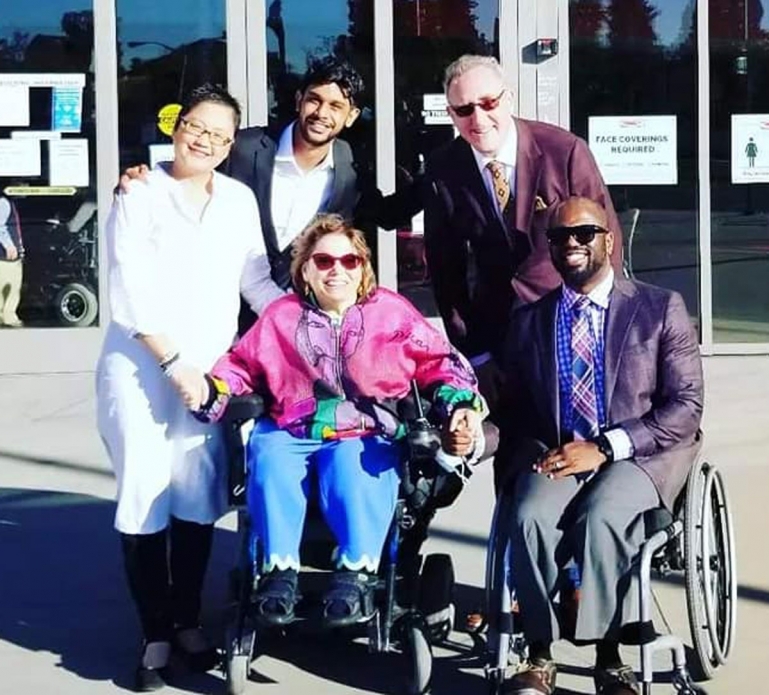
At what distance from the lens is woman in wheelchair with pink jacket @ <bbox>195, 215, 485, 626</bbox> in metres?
4.76

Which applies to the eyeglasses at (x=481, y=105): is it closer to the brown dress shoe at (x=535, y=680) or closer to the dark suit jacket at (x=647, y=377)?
the dark suit jacket at (x=647, y=377)

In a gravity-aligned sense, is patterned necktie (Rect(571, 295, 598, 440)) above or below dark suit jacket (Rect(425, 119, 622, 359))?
below

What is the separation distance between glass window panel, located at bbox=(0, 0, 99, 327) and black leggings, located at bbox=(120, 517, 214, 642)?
5805 millimetres

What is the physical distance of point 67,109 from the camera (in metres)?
10.6

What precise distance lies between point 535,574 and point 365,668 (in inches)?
34.3

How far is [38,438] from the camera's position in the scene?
8.91 metres

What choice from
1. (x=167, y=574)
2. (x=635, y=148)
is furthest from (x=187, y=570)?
(x=635, y=148)

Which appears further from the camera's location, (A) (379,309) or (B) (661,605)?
(B) (661,605)

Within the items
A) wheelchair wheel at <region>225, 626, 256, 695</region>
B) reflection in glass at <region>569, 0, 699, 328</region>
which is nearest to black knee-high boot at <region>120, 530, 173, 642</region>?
wheelchair wheel at <region>225, 626, 256, 695</region>

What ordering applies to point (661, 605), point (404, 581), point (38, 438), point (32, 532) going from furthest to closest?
1. point (38, 438)
2. point (32, 532)
3. point (661, 605)
4. point (404, 581)

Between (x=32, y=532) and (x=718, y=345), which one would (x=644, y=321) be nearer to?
(x=32, y=532)

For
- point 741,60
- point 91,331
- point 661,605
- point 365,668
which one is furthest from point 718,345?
point 365,668

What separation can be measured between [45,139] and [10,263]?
82 cm

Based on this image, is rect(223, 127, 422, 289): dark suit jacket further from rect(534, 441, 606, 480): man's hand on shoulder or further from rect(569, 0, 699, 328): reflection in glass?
rect(569, 0, 699, 328): reflection in glass
